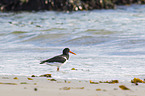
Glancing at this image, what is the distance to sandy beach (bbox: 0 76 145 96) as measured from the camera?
4914 millimetres

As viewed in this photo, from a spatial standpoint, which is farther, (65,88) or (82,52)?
(82,52)

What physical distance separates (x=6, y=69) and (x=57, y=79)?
1812mm

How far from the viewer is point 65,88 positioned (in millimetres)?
5324

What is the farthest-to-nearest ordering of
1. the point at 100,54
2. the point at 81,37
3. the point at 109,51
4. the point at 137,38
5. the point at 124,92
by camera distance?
the point at 81,37 → the point at 137,38 → the point at 109,51 → the point at 100,54 → the point at 124,92

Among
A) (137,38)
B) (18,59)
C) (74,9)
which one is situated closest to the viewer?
(18,59)

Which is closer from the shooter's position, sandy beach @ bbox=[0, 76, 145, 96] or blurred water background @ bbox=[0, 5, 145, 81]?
sandy beach @ bbox=[0, 76, 145, 96]

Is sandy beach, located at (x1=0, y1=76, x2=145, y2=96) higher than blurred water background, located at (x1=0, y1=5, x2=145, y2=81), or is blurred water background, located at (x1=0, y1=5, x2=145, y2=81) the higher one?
sandy beach, located at (x1=0, y1=76, x2=145, y2=96)

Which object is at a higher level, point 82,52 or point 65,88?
point 65,88

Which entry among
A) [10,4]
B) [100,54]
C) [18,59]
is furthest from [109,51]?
[10,4]

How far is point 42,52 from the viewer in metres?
11.1

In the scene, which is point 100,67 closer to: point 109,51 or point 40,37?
point 109,51

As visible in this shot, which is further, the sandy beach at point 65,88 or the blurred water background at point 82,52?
the blurred water background at point 82,52

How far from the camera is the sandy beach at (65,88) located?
16.1 ft

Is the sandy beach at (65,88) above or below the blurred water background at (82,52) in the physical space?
above
